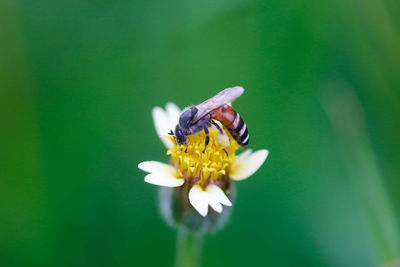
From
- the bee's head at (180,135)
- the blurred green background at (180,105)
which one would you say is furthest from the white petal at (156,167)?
the blurred green background at (180,105)

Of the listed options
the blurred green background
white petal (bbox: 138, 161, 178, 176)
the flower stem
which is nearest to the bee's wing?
white petal (bbox: 138, 161, 178, 176)

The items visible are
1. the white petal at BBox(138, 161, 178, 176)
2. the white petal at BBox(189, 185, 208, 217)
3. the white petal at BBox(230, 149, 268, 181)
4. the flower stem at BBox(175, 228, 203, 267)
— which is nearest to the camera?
the white petal at BBox(189, 185, 208, 217)

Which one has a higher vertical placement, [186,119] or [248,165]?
[186,119]

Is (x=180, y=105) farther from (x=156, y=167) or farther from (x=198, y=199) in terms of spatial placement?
(x=198, y=199)

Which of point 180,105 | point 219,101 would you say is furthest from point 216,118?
point 180,105

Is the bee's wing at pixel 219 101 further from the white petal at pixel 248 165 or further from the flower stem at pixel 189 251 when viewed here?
the flower stem at pixel 189 251

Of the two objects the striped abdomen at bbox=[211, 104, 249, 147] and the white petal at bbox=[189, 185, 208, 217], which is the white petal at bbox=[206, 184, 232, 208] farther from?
the striped abdomen at bbox=[211, 104, 249, 147]
